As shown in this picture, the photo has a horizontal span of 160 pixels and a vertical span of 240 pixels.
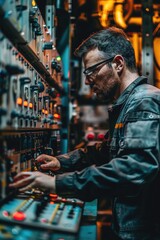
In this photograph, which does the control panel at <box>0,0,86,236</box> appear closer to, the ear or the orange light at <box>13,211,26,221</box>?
the orange light at <box>13,211,26,221</box>

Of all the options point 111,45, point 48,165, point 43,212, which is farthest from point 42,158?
point 111,45

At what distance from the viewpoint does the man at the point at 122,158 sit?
4.96 ft

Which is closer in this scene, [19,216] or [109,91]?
[19,216]

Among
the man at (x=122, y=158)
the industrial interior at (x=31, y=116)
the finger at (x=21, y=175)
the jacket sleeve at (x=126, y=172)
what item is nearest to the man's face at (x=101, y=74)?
the man at (x=122, y=158)

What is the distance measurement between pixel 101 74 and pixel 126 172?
2.13 ft

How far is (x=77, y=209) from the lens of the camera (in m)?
1.58

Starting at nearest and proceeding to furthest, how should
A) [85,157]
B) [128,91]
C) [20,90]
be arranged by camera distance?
1. [20,90]
2. [128,91]
3. [85,157]

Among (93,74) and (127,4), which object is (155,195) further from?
(127,4)

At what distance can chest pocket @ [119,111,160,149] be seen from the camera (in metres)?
1.55

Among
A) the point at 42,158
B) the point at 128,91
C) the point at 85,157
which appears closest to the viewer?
the point at 128,91

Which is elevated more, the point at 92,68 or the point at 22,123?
the point at 92,68

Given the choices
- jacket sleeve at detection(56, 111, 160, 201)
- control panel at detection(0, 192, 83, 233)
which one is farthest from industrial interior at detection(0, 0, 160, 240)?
jacket sleeve at detection(56, 111, 160, 201)

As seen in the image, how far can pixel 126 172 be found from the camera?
152 centimetres

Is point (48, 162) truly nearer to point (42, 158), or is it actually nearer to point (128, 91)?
point (42, 158)
